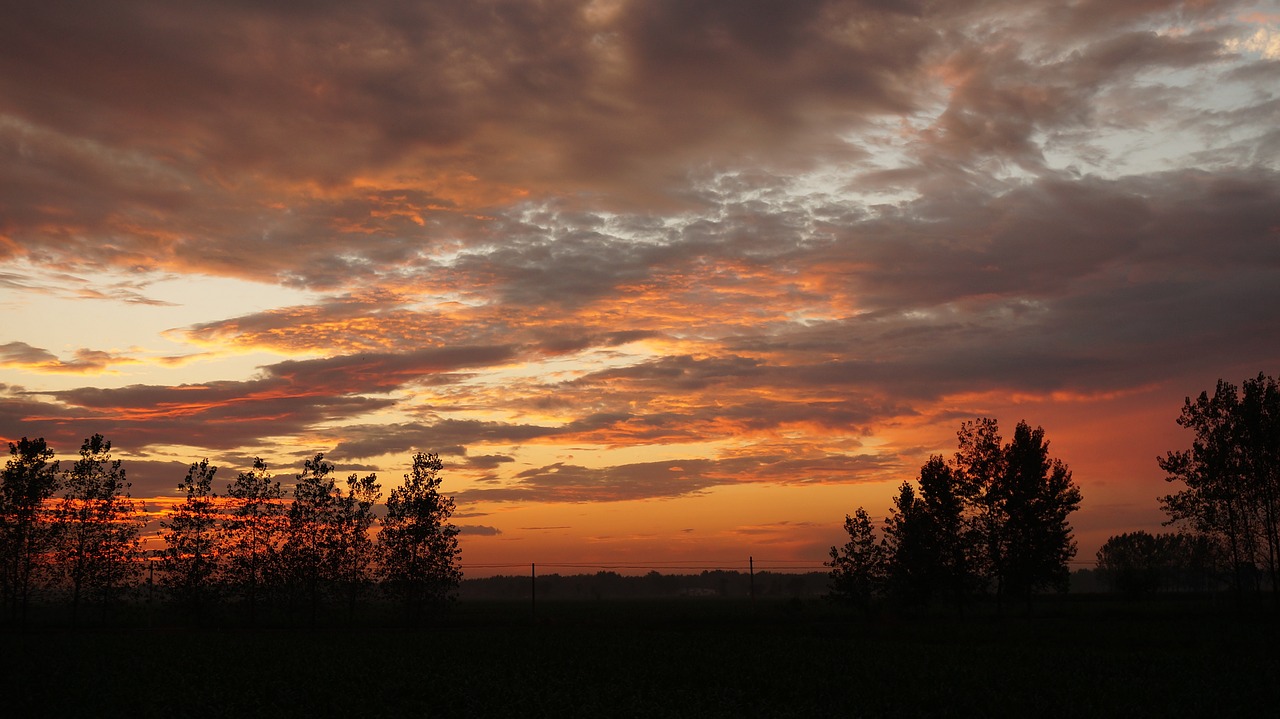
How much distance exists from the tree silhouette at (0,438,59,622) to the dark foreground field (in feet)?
58.4

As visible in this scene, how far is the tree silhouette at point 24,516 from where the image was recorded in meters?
63.3

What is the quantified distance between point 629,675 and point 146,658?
69.8 ft

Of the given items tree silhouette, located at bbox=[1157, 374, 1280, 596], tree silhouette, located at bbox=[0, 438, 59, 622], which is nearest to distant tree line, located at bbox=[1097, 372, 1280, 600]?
tree silhouette, located at bbox=[1157, 374, 1280, 596]

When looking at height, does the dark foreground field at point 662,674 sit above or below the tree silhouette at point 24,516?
below

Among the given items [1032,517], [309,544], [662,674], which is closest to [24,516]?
[309,544]

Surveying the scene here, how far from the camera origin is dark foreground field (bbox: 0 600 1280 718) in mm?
25328

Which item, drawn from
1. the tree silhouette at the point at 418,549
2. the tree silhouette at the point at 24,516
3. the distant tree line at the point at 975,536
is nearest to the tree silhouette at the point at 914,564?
the distant tree line at the point at 975,536

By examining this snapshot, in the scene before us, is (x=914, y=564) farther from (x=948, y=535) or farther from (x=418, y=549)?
(x=418, y=549)

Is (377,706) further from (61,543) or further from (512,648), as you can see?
(61,543)

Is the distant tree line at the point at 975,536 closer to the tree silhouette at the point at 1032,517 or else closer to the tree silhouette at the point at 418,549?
the tree silhouette at the point at 1032,517

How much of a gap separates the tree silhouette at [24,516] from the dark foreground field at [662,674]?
58.4 feet

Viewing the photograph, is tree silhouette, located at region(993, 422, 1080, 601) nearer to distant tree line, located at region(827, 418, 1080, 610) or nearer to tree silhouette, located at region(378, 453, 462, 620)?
distant tree line, located at region(827, 418, 1080, 610)

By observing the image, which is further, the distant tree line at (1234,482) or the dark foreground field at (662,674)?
the distant tree line at (1234,482)

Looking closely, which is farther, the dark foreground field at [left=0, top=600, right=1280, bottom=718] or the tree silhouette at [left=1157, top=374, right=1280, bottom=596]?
the tree silhouette at [left=1157, top=374, right=1280, bottom=596]
